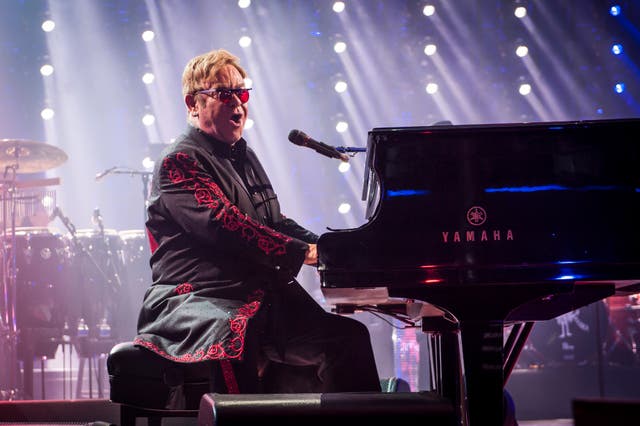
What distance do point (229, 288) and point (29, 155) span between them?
5.12 metres

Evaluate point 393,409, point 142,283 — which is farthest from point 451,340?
point 142,283

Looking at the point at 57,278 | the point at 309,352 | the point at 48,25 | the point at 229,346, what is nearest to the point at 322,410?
the point at 229,346

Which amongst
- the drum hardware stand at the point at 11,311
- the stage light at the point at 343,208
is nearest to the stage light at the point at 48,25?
the drum hardware stand at the point at 11,311

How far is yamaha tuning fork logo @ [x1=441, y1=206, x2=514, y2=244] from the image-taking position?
1.98 metres

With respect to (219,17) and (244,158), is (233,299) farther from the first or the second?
(219,17)

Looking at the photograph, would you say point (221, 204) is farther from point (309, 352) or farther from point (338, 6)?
point (338, 6)

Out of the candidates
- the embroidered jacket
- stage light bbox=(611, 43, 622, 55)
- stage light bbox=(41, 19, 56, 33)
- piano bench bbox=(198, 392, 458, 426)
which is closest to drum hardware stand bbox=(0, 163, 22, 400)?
stage light bbox=(41, 19, 56, 33)

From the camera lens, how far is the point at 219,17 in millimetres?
9086

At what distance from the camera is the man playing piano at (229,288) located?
244 centimetres

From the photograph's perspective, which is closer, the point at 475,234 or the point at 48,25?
the point at 475,234

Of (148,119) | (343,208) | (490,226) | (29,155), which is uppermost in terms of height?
(148,119)

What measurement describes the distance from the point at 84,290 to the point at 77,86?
3.03m

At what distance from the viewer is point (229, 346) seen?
7.79 feet

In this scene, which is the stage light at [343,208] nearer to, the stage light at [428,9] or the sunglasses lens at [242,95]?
the stage light at [428,9]
